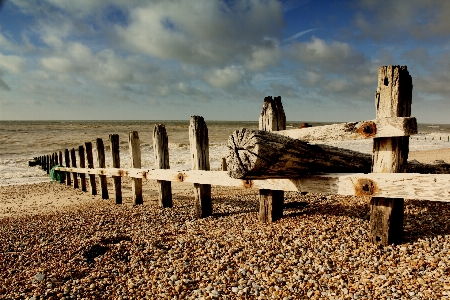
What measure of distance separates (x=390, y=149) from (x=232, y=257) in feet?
7.34

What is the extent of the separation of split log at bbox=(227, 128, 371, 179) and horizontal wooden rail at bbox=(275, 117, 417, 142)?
0.19 meters

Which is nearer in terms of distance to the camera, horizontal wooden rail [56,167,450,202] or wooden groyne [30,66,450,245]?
horizontal wooden rail [56,167,450,202]

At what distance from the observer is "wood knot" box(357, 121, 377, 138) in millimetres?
3225

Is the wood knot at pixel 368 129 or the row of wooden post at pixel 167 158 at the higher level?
the wood knot at pixel 368 129

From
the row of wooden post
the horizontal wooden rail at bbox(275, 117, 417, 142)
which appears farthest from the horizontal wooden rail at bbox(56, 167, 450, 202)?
the row of wooden post

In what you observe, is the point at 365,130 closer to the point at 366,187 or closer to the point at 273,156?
the point at 366,187

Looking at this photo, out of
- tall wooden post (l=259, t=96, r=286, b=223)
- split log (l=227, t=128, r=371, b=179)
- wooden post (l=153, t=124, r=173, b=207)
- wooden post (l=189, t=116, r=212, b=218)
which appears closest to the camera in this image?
split log (l=227, t=128, r=371, b=179)

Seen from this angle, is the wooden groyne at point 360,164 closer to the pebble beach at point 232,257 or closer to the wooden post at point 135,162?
the pebble beach at point 232,257

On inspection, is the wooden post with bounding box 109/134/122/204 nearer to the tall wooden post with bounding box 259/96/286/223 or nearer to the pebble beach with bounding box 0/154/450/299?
the pebble beach with bounding box 0/154/450/299

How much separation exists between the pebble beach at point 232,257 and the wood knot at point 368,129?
1.35 meters

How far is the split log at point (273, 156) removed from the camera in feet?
10.4

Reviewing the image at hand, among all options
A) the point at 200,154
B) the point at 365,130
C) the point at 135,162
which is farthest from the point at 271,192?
the point at 135,162

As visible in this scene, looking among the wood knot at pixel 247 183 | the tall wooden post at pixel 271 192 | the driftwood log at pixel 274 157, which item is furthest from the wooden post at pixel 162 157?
the driftwood log at pixel 274 157

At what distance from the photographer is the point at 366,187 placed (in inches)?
131
